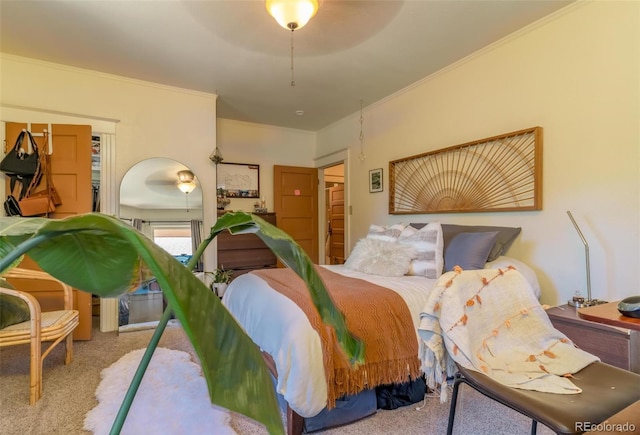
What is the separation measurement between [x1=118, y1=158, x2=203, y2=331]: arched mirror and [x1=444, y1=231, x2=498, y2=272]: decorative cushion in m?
2.63

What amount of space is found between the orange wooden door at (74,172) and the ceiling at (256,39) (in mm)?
670

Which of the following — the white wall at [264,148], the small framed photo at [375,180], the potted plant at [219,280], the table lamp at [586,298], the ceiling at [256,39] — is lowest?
the potted plant at [219,280]

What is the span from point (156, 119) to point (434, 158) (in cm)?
303

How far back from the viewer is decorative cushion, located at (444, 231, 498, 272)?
7.52ft

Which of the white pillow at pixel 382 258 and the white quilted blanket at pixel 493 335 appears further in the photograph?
the white pillow at pixel 382 258

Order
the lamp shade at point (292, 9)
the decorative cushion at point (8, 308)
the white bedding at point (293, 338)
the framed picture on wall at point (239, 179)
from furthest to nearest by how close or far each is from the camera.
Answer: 1. the framed picture on wall at point (239, 179)
2. the lamp shade at point (292, 9)
3. the white bedding at point (293, 338)
4. the decorative cushion at point (8, 308)

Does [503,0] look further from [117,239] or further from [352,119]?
[117,239]

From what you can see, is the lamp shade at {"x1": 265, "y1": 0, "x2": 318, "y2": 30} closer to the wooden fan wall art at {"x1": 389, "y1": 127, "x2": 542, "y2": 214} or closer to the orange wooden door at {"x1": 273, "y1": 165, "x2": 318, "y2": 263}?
the wooden fan wall art at {"x1": 389, "y1": 127, "x2": 542, "y2": 214}

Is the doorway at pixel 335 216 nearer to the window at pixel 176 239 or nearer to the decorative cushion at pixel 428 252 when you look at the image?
the window at pixel 176 239

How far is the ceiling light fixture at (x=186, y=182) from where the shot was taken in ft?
11.7

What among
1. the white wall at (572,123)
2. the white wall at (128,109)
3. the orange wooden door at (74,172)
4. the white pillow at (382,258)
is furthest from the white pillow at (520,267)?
the orange wooden door at (74,172)

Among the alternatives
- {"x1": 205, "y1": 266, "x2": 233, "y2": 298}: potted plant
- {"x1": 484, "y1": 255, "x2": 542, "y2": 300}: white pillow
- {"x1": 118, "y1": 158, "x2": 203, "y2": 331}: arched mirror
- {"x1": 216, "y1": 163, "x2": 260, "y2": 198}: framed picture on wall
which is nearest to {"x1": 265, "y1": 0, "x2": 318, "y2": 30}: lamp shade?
{"x1": 484, "y1": 255, "x2": 542, "y2": 300}: white pillow

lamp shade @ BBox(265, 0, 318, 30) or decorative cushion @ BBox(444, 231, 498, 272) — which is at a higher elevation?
lamp shade @ BBox(265, 0, 318, 30)

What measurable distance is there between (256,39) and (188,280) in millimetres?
2767
